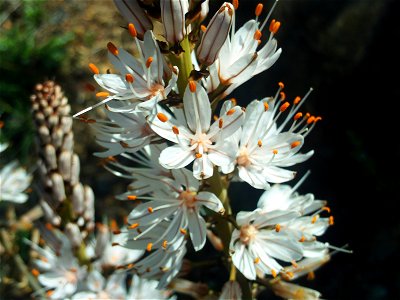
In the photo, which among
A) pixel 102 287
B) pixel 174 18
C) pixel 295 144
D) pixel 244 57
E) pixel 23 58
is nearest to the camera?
pixel 174 18

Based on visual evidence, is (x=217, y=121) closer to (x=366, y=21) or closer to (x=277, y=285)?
(x=277, y=285)

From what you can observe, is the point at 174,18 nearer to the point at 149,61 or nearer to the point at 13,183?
the point at 149,61

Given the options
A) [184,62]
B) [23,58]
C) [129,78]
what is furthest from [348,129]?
[23,58]

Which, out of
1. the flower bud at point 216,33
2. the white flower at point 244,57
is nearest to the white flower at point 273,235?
the white flower at point 244,57

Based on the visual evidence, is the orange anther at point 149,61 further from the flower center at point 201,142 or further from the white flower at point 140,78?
the flower center at point 201,142

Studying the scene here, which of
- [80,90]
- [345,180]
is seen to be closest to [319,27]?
[345,180]

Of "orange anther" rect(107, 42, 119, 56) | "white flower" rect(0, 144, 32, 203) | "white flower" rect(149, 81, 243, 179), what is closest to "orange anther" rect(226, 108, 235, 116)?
"white flower" rect(149, 81, 243, 179)
